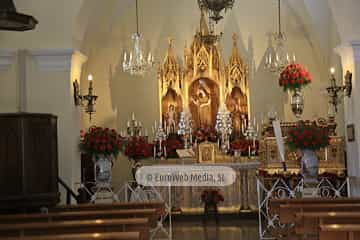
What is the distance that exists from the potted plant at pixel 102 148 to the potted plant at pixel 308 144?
290cm

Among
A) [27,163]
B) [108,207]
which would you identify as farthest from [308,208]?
[27,163]

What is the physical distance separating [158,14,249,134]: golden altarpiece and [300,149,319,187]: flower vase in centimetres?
442

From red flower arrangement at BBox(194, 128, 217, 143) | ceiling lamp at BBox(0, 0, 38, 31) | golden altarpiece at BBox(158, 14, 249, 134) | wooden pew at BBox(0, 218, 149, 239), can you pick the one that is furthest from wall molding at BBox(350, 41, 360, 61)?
wooden pew at BBox(0, 218, 149, 239)

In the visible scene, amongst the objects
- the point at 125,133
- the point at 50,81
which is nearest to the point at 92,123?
the point at 125,133

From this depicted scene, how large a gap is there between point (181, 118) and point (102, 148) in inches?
169

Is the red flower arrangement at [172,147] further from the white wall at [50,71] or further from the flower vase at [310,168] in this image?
the flower vase at [310,168]

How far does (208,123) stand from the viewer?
14.5 meters

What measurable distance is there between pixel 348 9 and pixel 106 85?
251 inches

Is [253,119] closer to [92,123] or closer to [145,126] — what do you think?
[145,126]

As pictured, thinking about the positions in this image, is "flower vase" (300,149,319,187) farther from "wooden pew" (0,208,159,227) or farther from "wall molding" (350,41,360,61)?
"wooden pew" (0,208,159,227)

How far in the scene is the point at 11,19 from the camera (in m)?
6.34

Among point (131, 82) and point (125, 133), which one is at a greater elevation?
point (131, 82)

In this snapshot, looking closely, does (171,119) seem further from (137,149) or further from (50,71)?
(50,71)

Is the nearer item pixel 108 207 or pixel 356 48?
pixel 108 207
